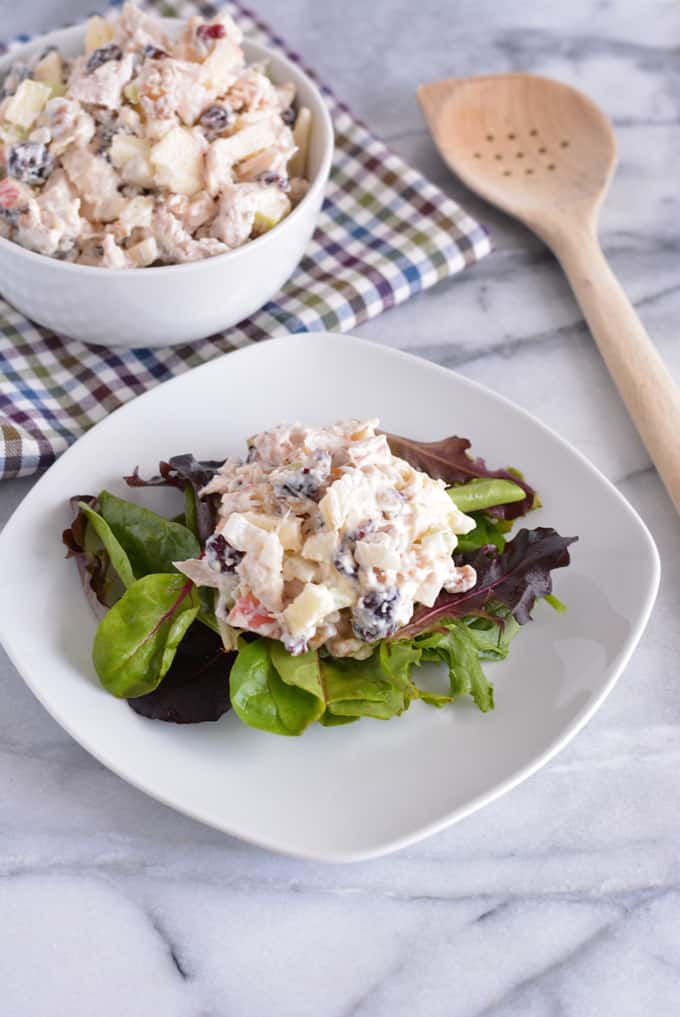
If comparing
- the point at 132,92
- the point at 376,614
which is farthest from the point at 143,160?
the point at 376,614

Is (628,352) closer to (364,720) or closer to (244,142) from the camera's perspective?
(244,142)

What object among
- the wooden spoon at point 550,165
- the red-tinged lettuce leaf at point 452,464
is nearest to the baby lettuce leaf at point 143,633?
the red-tinged lettuce leaf at point 452,464

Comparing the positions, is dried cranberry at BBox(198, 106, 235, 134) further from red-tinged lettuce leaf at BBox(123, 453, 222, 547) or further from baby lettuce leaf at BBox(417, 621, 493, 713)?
baby lettuce leaf at BBox(417, 621, 493, 713)

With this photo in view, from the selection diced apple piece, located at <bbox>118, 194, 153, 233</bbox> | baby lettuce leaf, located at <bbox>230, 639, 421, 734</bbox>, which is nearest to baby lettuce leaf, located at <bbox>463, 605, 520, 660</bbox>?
baby lettuce leaf, located at <bbox>230, 639, 421, 734</bbox>

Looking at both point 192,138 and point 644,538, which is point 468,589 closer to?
point 644,538

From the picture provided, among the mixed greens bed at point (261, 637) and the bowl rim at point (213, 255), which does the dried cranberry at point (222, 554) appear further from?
the bowl rim at point (213, 255)

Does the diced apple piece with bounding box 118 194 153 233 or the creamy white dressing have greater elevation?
the diced apple piece with bounding box 118 194 153 233
